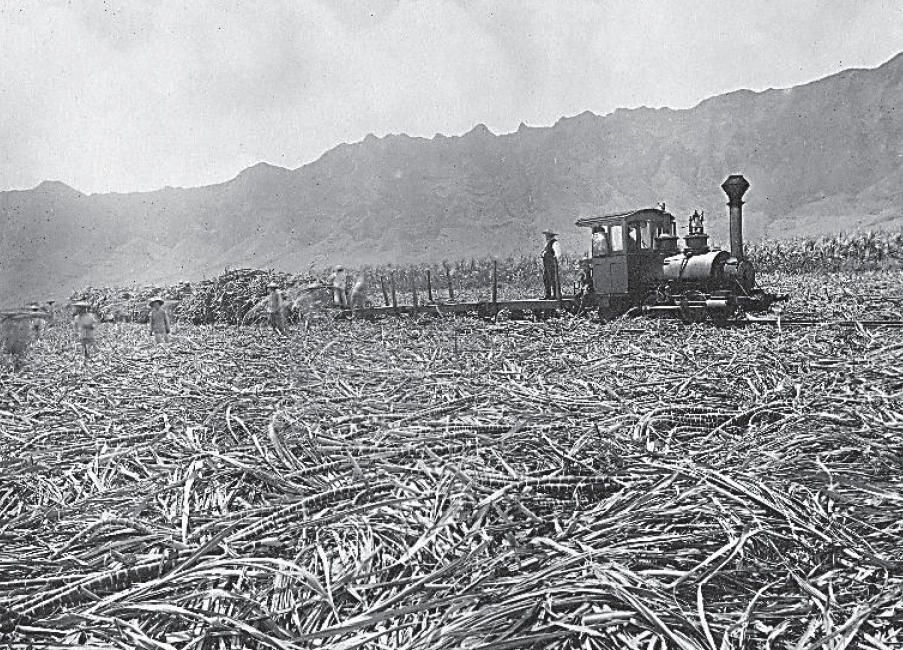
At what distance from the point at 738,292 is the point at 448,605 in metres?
12.7

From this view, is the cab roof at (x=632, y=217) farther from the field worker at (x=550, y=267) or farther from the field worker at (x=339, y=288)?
the field worker at (x=339, y=288)

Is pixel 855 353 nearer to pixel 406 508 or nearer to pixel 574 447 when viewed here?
pixel 574 447

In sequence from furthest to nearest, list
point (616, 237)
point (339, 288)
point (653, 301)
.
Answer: point (339, 288)
point (616, 237)
point (653, 301)

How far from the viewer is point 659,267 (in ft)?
47.3

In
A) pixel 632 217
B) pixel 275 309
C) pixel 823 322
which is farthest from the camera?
pixel 275 309

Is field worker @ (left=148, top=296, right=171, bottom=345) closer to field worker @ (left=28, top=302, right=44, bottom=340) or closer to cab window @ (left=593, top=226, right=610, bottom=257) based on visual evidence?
field worker @ (left=28, top=302, right=44, bottom=340)

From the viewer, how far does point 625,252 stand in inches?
561

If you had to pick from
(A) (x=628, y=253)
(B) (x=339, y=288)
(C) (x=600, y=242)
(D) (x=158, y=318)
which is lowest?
(D) (x=158, y=318)

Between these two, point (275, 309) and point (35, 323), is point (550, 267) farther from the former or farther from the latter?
point (35, 323)

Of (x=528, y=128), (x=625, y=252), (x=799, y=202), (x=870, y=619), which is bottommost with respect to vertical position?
(x=870, y=619)

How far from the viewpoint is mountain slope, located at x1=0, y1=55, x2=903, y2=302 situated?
352 ft

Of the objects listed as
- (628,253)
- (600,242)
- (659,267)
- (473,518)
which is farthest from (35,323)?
(473,518)

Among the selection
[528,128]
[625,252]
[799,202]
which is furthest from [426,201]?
[625,252]

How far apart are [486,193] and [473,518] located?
412ft
